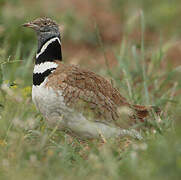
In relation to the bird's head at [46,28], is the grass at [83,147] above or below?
below

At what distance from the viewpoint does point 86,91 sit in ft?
17.0

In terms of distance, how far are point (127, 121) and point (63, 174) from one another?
1559mm

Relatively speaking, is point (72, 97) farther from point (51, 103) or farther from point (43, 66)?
point (43, 66)

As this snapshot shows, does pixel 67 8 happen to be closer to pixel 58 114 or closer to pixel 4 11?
pixel 4 11

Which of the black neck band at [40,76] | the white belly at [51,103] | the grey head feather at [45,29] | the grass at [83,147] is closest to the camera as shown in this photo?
the grass at [83,147]

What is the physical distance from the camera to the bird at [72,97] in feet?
16.4

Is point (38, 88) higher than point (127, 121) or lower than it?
higher

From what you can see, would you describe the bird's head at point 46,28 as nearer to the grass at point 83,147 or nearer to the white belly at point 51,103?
the grass at point 83,147

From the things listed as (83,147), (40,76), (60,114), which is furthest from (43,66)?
(83,147)

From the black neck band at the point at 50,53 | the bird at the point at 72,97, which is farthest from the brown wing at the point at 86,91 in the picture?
the black neck band at the point at 50,53

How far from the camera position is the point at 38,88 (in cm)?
507

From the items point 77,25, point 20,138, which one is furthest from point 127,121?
point 77,25

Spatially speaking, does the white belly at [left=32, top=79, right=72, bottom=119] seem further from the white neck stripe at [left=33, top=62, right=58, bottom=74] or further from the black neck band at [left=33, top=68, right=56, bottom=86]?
the white neck stripe at [left=33, top=62, right=58, bottom=74]

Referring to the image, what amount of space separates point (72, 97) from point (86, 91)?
0.64 feet
